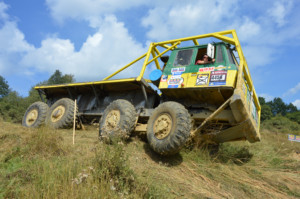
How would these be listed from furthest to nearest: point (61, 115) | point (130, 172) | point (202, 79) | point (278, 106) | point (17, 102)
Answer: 1. point (278, 106)
2. point (17, 102)
3. point (61, 115)
4. point (202, 79)
5. point (130, 172)

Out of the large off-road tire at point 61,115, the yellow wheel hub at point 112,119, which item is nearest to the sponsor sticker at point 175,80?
the yellow wheel hub at point 112,119

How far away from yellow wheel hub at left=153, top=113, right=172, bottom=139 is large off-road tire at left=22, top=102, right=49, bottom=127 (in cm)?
555

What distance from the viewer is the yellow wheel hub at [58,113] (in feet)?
27.3

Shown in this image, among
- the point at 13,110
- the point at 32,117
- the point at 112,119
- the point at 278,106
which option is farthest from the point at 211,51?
the point at 278,106

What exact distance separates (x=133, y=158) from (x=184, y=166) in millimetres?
1208

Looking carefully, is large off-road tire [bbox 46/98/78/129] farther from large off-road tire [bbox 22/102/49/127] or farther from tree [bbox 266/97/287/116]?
tree [bbox 266/97/287/116]

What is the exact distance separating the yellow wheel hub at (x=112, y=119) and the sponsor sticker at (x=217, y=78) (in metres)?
2.66

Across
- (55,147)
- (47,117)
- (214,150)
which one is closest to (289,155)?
(214,150)

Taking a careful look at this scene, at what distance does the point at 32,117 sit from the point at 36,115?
22 centimetres

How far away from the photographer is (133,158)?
16.8ft

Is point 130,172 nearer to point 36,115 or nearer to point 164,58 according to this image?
point 164,58

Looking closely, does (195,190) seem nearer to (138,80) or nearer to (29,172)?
(29,172)

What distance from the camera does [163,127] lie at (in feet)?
17.5

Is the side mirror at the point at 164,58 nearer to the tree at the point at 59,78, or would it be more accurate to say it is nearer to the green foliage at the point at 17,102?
the green foliage at the point at 17,102
